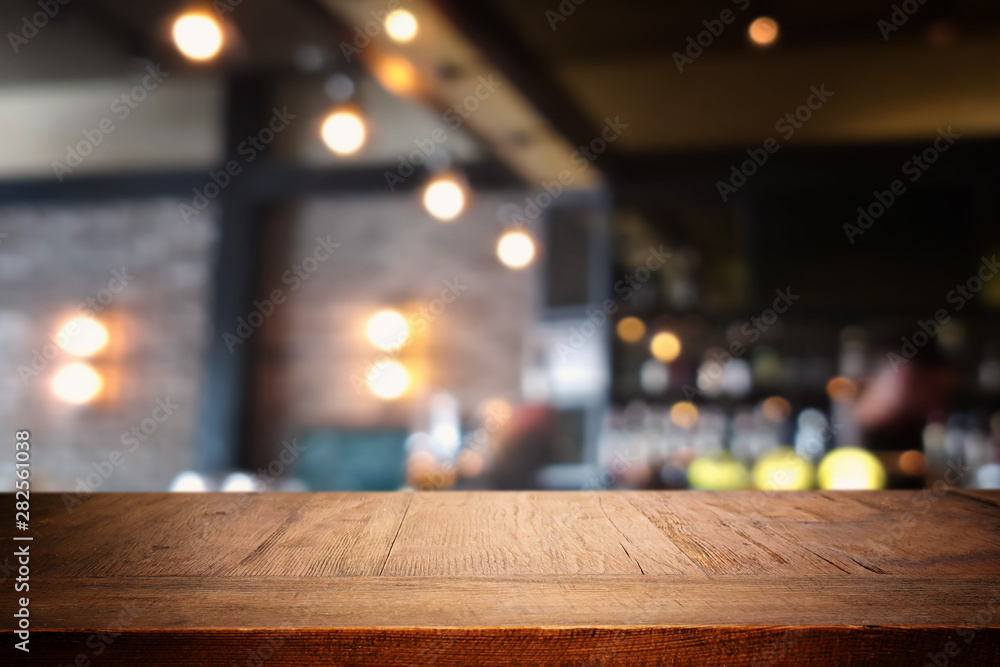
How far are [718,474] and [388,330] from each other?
2426 mm

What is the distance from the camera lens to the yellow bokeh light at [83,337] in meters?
5.34

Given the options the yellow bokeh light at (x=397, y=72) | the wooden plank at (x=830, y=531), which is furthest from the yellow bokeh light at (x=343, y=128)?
the wooden plank at (x=830, y=531)

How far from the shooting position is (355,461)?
5.09 metres

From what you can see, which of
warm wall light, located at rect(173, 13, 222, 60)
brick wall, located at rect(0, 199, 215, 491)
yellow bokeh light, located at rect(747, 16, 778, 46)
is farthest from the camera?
brick wall, located at rect(0, 199, 215, 491)

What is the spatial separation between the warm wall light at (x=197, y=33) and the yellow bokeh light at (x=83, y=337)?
11.5 ft

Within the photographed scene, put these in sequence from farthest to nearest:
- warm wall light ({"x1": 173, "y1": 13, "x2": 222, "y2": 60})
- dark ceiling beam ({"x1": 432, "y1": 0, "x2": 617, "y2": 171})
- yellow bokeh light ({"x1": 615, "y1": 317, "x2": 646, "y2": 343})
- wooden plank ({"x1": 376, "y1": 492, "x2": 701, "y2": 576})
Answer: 1. yellow bokeh light ({"x1": 615, "y1": 317, "x2": 646, "y2": 343})
2. dark ceiling beam ({"x1": 432, "y1": 0, "x2": 617, "y2": 171})
3. warm wall light ({"x1": 173, "y1": 13, "x2": 222, "y2": 60})
4. wooden plank ({"x1": 376, "y1": 492, "x2": 701, "y2": 576})

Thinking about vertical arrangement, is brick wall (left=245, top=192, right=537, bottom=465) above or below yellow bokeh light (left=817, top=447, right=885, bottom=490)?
above

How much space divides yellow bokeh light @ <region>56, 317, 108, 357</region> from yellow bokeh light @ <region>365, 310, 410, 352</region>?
6.47 ft

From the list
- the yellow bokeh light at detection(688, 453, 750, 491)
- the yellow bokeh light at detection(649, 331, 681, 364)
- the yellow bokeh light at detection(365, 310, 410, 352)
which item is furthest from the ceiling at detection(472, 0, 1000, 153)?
the yellow bokeh light at detection(688, 453, 750, 491)

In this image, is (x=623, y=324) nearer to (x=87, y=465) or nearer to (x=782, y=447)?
(x=782, y=447)

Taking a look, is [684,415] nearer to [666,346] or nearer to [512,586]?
[666,346]

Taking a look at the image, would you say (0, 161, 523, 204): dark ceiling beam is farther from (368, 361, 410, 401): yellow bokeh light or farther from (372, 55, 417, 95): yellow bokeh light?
(368, 361, 410, 401): yellow bokeh light

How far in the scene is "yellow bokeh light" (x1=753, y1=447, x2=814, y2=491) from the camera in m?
4.29

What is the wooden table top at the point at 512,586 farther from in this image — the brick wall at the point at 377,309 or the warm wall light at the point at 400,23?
the brick wall at the point at 377,309
